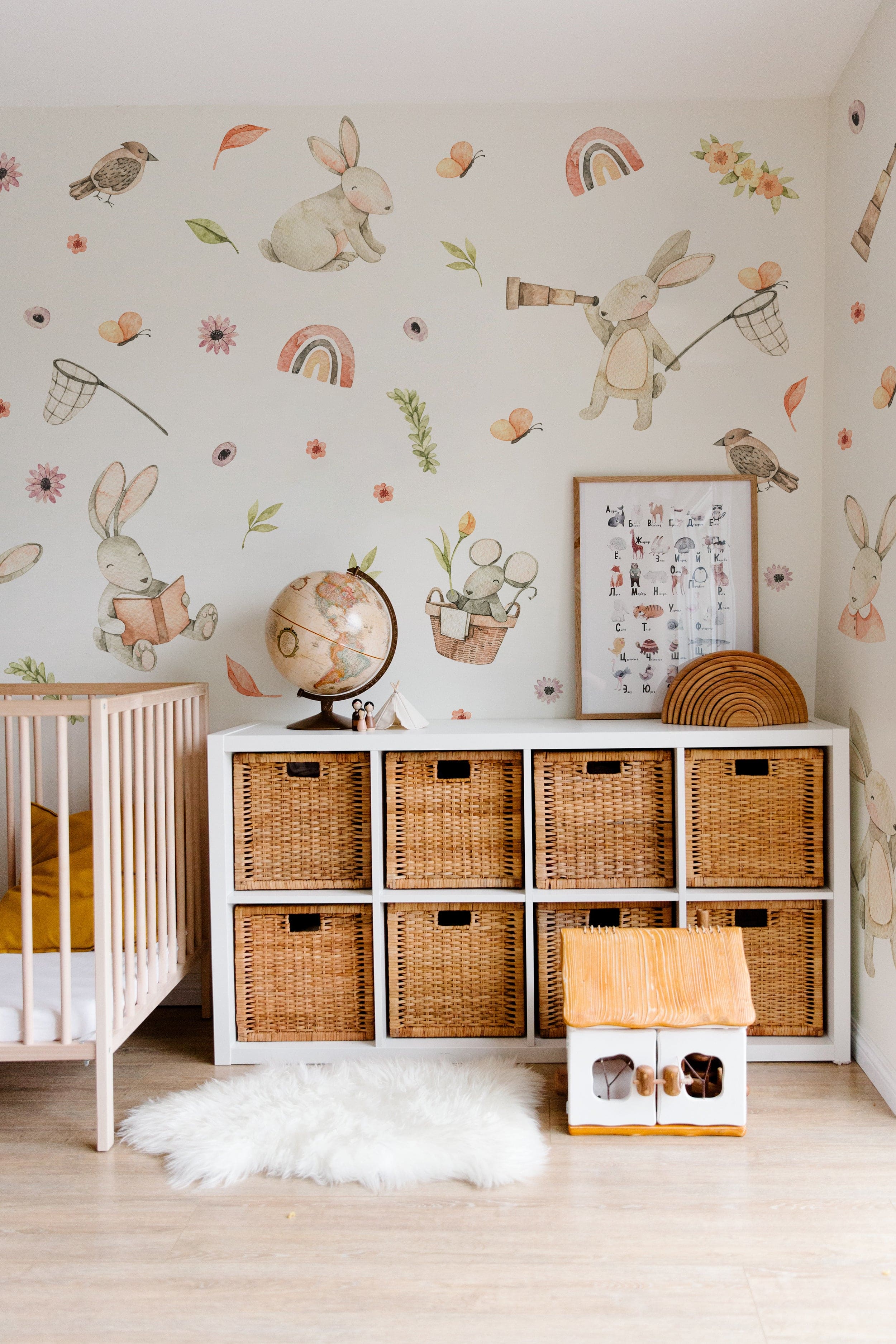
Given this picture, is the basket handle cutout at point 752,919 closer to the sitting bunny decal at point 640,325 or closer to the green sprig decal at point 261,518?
the sitting bunny decal at point 640,325

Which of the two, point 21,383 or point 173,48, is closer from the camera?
point 173,48

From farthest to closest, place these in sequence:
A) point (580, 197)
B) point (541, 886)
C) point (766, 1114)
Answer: point (580, 197)
point (541, 886)
point (766, 1114)

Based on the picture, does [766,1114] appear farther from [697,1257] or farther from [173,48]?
[173,48]

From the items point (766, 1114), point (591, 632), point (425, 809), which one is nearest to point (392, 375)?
point (591, 632)

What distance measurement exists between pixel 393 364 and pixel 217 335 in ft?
1.50

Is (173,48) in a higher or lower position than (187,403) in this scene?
A: higher

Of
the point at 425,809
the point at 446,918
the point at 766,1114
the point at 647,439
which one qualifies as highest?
the point at 647,439

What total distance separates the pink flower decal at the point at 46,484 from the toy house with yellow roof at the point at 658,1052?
1.75 metres

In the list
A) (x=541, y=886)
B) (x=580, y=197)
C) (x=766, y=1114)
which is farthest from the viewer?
(x=580, y=197)

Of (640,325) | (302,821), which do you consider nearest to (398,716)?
(302,821)

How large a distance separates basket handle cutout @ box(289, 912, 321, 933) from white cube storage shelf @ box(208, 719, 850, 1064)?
0.13ft

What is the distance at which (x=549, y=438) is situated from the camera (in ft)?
7.87

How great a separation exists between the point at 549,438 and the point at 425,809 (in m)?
1.00

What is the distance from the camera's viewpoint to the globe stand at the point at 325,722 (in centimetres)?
219
